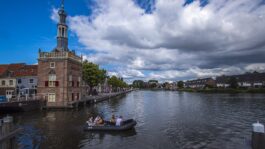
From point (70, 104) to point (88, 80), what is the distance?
926 inches

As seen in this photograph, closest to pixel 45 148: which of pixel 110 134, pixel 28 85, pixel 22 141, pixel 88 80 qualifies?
pixel 22 141

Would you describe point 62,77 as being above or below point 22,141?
above

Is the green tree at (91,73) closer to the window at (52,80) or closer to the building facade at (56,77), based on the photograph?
the building facade at (56,77)

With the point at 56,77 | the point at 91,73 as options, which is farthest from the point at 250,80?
the point at 56,77

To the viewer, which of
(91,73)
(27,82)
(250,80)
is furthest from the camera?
(250,80)

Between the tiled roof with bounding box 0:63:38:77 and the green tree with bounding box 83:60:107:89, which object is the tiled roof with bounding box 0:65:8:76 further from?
the green tree with bounding box 83:60:107:89

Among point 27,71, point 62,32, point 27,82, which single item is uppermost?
point 62,32

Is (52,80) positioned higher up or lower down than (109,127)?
higher up

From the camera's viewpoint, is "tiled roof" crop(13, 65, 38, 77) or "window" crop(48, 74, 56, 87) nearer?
"window" crop(48, 74, 56, 87)

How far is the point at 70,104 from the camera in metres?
45.5

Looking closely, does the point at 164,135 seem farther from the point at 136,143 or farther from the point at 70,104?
the point at 70,104

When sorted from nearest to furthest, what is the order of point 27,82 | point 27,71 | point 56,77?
1. point 56,77
2. point 27,82
3. point 27,71

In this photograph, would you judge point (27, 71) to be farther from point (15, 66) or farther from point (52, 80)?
point (52, 80)

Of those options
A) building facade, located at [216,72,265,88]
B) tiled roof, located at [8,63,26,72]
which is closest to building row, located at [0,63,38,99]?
tiled roof, located at [8,63,26,72]
